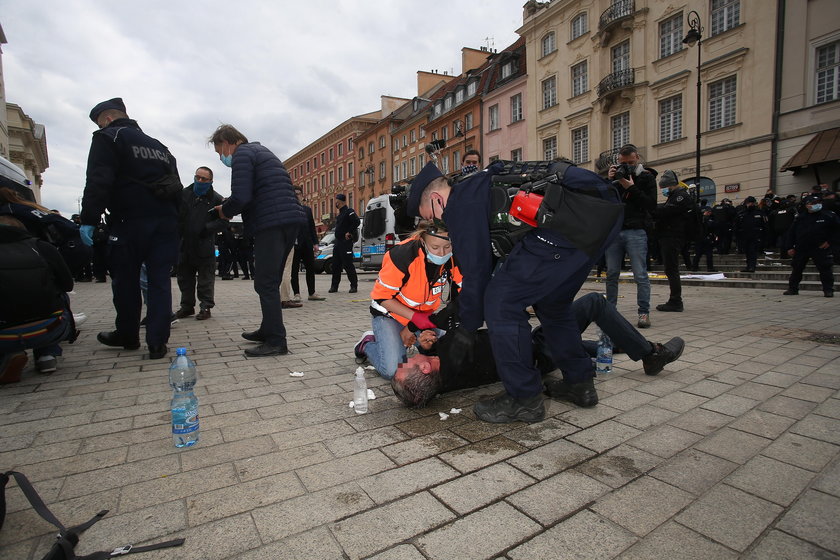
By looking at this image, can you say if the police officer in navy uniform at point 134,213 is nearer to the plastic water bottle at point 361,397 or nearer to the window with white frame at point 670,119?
the plastic water bottle at point 361,397

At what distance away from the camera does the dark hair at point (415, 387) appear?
2.70 meters

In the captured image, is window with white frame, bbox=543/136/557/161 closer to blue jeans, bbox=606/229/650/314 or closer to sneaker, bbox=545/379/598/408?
blue jeans, bbox=606/229/650/314

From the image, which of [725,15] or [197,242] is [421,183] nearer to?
[197,242]

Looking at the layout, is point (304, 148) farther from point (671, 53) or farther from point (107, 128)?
point (107, 128)

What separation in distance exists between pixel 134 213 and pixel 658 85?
74.9 feet

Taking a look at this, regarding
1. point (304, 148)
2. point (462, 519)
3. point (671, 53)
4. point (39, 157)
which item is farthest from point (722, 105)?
point (39, 157)

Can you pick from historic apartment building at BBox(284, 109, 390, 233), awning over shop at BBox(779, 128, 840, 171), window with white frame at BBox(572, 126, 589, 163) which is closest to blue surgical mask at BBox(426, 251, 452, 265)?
awning over shop at BBox(779, 128, 840, 171)

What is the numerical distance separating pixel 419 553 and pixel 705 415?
1.96 meters

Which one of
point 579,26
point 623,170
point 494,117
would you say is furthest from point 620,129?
point 623,170

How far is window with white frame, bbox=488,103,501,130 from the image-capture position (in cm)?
3116

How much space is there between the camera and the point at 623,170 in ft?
16.5

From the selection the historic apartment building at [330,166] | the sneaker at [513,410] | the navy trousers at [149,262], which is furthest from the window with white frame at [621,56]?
the historic apartment building at [330,166]

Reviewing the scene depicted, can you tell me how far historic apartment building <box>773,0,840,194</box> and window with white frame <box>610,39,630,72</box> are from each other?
6.63m

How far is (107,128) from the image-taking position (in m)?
3.91
